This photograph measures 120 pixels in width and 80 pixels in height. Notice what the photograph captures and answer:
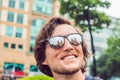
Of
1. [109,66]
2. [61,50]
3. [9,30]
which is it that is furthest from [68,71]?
[9,30]

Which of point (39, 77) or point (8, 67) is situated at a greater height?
point (39, 77)

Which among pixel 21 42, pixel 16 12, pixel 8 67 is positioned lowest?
pixel 8 67

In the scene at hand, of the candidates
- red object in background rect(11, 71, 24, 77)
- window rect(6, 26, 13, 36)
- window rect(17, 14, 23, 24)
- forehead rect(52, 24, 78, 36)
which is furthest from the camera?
window rect(17, 14, 23, 24)

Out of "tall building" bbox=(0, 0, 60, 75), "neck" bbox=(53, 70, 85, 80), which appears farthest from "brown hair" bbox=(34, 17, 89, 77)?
"tall building" bbox=(0, 0, 60, 75)

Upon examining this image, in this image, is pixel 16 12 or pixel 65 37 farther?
pixel 16 12

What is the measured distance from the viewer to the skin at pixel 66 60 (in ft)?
9.37

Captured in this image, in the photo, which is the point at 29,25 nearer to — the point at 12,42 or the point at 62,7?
the point at 12,42

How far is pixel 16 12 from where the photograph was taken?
51.7 metres

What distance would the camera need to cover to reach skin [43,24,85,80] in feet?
9.37

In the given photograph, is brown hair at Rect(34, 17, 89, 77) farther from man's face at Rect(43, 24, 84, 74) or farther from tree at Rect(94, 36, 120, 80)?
tree at Rect(94, 36, 120, 80)

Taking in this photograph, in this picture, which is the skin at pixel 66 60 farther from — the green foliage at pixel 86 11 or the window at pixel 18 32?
the window at pixel 18 32

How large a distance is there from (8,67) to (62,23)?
47002 mm

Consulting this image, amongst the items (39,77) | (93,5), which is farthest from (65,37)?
(93,5)

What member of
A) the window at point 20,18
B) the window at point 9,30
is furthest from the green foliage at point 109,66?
the window at point 9,30
